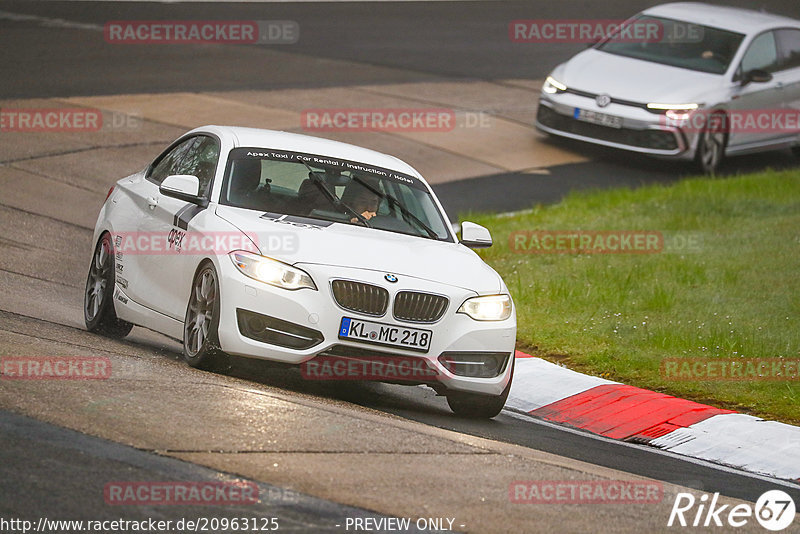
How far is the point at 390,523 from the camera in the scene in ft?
19.8

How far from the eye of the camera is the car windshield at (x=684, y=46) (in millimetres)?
20062

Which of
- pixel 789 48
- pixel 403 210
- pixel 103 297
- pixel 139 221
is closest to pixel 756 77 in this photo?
pixel 789 48

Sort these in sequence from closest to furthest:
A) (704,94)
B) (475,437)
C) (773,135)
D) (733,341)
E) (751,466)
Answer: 1. (475,437)
2. (751,466)
3. (733,341)
4. (704,94)
5. (773,135)

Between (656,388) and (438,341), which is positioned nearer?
(438,341)

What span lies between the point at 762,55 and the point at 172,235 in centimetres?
1341

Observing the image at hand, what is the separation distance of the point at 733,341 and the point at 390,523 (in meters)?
5.90

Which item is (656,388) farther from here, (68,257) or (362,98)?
(362,98)

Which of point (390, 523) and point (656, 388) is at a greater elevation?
point (390, 523)

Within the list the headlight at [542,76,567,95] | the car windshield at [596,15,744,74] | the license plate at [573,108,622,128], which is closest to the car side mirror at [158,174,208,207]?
the license plate at [573,108,622,128]

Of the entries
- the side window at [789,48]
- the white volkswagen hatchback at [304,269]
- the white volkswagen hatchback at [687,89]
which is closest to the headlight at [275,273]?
the white volkswagen hatchback at [304,269]

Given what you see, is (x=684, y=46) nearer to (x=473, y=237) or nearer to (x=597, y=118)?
(x=597, y=118)

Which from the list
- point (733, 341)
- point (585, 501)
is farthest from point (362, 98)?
point (585, 501)

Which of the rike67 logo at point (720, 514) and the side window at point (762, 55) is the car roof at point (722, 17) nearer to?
the side window at point (762, 55)

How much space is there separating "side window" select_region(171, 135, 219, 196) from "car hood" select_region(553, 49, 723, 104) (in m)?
10.2
